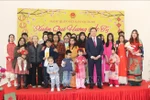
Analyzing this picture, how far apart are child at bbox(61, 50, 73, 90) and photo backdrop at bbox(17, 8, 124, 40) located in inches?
54.7

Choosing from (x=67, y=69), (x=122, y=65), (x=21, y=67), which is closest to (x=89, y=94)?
(x=67, y=69)

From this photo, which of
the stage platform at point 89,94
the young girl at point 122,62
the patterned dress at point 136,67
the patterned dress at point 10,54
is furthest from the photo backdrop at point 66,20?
the stage platform at point 89,94

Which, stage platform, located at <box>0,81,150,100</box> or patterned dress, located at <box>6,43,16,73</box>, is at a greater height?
patterned dress, located at <box>6,43,16,73</box>

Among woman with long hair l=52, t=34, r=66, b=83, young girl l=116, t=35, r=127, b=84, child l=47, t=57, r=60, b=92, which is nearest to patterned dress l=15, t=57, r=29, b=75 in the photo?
Result: child l=47, t=57, r=60, b=92

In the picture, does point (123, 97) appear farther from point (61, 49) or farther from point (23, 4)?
point (23, 4)

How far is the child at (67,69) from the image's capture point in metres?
3.69

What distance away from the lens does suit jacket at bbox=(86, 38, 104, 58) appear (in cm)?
367

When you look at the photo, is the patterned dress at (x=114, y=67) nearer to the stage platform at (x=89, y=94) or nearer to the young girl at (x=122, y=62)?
the young girl at (x=122, y=62)

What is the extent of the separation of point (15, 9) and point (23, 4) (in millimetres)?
207

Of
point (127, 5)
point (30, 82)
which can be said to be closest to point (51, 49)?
point (30, 82)

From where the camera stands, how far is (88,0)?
512 centimetres

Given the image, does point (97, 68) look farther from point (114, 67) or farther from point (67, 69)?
point (67, 69)

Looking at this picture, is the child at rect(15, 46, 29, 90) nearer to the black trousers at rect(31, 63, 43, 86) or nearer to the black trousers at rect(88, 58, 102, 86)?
the black trousers at rect(31, 63, 43, 86)

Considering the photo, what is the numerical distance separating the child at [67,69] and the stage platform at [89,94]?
0.59 ft
